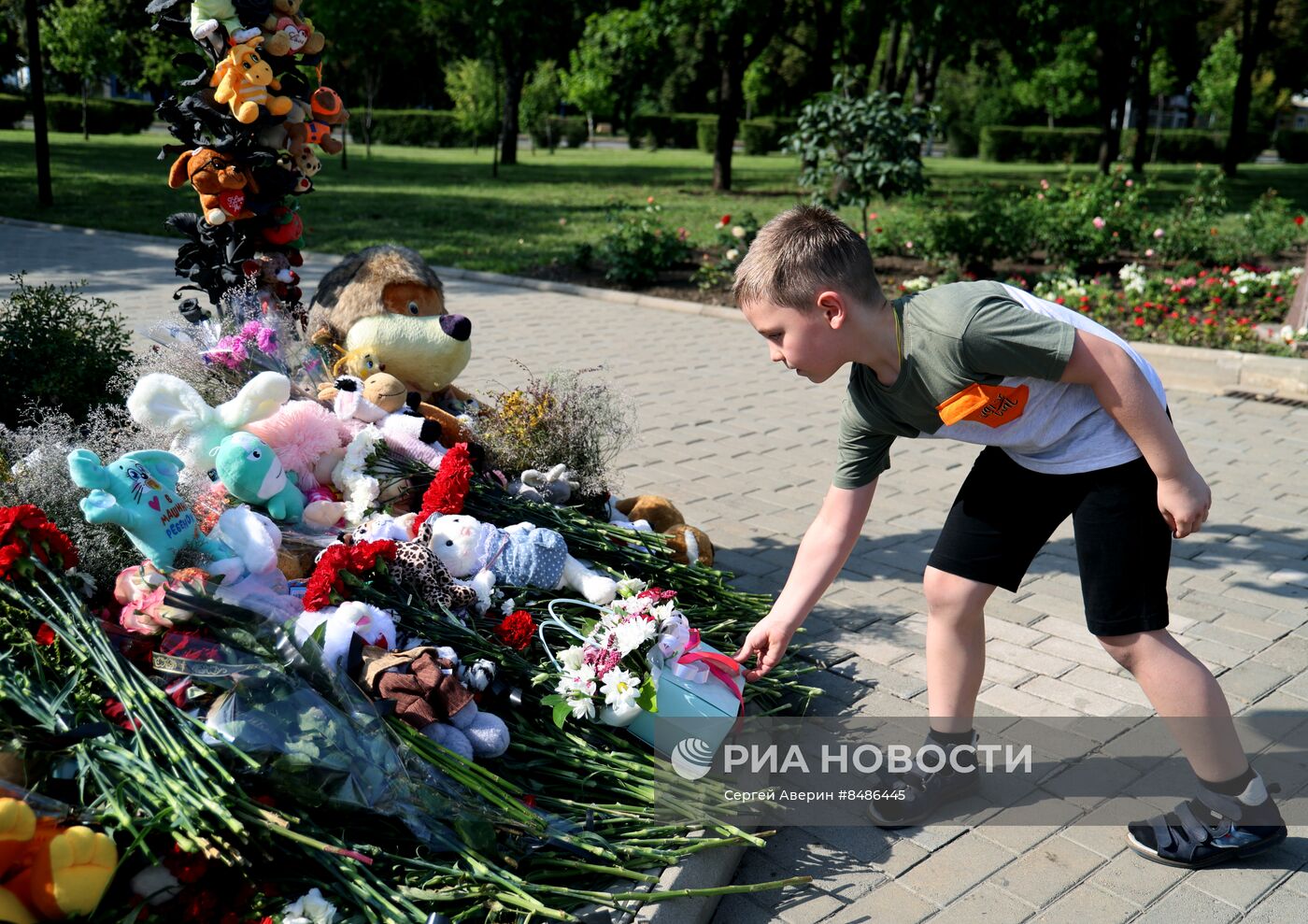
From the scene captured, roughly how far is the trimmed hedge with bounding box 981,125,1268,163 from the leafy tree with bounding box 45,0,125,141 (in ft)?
104

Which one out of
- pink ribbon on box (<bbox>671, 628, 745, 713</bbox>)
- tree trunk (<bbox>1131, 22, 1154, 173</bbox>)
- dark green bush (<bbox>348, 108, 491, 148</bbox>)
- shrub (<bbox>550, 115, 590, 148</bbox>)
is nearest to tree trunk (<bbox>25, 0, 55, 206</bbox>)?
pink ribbon on box (<bbox>671, 628, 745, 713</bbox>)

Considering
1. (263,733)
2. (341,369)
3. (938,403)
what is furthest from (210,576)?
(938,403)

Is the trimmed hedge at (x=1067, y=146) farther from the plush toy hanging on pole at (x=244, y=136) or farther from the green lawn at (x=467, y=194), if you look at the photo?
the plush toy hanging on pole at (x=244, y=136)

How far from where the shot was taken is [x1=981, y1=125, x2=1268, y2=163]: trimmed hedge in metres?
44.0

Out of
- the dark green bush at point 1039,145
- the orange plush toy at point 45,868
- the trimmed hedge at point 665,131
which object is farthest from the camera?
the trimmed hedge at point 665,131

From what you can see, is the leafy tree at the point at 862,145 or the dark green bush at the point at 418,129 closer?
the leafy tree at the point at 862,145

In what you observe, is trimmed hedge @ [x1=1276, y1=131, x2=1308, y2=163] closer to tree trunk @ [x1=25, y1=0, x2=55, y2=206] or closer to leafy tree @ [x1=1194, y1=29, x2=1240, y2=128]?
leafy tree @ [x1=1194, y1=29, x2=1240, y2=128]

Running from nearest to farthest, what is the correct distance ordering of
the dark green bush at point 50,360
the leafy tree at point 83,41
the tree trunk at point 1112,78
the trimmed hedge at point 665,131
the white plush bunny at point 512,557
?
the white plush bunny at point 512,557 < the dark green bush at point 50,360 < the tree trunk at point 1112,78 < the leafy tree at point 83,41 < the trimmed hedge at point 665,131

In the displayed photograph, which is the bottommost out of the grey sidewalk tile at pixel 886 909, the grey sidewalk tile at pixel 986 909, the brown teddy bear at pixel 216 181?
the grey sidewalk tile at pixel 886 909

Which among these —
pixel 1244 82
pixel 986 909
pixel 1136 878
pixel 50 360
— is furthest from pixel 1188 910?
pixel 1244 82

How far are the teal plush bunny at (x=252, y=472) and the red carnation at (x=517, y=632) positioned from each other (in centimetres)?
77

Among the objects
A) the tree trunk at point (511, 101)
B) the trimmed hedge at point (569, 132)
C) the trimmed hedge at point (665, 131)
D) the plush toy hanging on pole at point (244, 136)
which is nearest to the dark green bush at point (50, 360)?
the plush toy hanging on pole at point (244, 136)

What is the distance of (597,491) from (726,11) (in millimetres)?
16503

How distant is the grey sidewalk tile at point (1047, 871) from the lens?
2.66 metres
